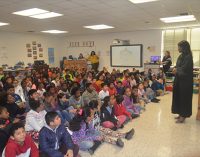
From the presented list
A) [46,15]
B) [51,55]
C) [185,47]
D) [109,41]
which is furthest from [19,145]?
[51,55]

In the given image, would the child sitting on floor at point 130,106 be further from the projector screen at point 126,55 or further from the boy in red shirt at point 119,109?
the projector screen at point 126,55

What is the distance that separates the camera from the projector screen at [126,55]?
9.12 meters

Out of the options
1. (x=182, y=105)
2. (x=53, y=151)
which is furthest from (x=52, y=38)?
(x=53, y=151)

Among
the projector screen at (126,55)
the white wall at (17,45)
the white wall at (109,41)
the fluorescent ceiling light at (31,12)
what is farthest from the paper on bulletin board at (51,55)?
the fluorescent ceiling light at (31,12)

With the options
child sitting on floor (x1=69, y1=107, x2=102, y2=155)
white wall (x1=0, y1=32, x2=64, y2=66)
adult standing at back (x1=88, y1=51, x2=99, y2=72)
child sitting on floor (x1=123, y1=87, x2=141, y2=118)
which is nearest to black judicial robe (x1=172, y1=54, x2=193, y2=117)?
child sitting on floor (x1=123, y1=87, x2=141, y2=118)

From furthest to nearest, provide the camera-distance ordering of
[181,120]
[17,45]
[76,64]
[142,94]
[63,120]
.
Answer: [76,64] < [17,45] < [142,94] < [181,120] < [63,120]

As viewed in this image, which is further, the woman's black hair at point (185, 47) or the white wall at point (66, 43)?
the white wall at point (66, 43)

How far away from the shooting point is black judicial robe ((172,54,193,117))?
11.4ft

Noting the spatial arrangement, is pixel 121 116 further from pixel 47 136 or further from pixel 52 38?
pixel 52 38

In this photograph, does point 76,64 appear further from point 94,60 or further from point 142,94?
point 142,94

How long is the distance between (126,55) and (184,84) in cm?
609

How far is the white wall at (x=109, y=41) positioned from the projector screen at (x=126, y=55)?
21 cm

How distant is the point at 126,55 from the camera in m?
9.46

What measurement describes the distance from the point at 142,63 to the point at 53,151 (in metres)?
7.61
